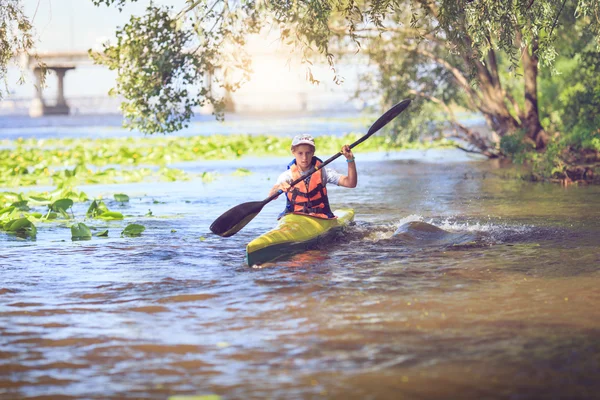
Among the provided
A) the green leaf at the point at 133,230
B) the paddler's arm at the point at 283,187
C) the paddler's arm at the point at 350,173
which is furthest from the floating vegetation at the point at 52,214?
the paddler's arm at the point at 350,173

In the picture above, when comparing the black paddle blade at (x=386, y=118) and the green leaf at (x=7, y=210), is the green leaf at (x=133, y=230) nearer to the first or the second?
the green leaf at (x=7, y=210)

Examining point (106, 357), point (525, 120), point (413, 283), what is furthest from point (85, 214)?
point (525, 120)

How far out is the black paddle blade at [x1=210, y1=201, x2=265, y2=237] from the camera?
384 inches

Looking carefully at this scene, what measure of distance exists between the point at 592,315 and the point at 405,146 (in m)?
22.9

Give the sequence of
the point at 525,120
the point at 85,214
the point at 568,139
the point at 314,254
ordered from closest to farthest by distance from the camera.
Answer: the point at 314,254 < the point at 85,214 < the point at 568,139 < the point at 525,120

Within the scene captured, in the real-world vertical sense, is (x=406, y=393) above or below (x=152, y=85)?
below

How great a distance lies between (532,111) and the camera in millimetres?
19562

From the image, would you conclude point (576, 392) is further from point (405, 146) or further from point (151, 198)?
point (405, 146)

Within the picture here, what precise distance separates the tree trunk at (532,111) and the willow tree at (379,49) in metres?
0.02

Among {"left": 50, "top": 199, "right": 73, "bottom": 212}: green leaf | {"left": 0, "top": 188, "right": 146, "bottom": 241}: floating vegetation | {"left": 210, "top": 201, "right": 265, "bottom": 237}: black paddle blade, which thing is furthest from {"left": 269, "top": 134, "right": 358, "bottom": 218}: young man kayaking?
A: {"left": 50, "top": 199, "right": 73, "bottom": 212}: green leaf

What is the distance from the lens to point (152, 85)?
45.5 feet

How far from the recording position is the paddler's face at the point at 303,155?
9.74m

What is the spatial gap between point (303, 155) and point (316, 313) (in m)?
3.64

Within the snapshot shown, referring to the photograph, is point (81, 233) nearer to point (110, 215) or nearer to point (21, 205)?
point (110, 215)
